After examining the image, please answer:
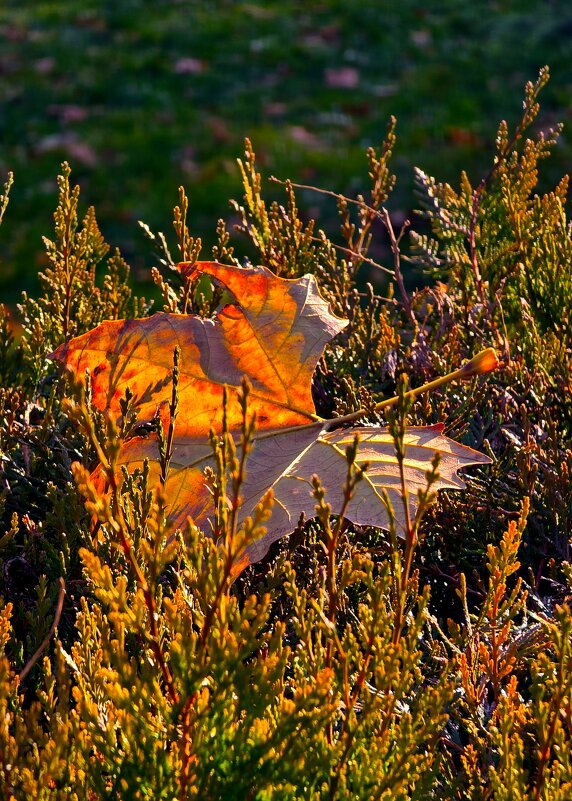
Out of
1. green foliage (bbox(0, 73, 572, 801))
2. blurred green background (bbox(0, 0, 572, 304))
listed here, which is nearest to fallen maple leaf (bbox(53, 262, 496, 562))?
Result: green foliage (bbox(0, 73, 572, 801))

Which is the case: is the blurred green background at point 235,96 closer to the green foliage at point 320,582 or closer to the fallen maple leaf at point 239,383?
the green foliage at point 320,582

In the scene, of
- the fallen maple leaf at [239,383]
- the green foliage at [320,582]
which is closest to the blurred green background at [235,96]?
the green foliage at [320,582]

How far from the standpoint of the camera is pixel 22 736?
1.15 m

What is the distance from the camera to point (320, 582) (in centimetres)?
155

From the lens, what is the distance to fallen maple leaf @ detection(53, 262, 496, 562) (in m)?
1.61

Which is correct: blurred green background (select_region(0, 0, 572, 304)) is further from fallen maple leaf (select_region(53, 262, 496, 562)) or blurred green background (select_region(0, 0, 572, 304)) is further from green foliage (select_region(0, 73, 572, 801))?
fallen maple leaf (select_region(53, 262, 496, 562))

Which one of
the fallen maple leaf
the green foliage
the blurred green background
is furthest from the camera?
the blurred green background

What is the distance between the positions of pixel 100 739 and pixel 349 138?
12.4 m

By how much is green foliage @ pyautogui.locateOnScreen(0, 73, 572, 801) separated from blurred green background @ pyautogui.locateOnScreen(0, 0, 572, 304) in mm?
8097

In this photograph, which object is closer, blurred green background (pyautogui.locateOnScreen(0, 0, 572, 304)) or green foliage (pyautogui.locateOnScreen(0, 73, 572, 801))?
Result: green foliage (pyautogui.locateOnScreen(0, 73, 572, 801))

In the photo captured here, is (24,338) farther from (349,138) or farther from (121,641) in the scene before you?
(349,138)

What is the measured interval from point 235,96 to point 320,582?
1362 centimetres

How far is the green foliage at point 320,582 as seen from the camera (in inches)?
44.8

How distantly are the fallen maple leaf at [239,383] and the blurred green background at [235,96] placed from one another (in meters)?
8.36
